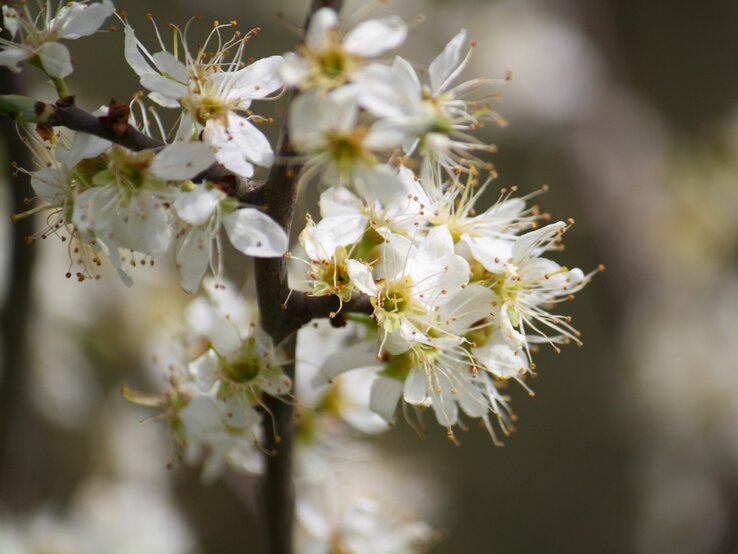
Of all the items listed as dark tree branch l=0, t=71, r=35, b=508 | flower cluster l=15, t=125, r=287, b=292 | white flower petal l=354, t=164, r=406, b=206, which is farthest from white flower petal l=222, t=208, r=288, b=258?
dark tree branch l=0, t=71, r=35, b=508

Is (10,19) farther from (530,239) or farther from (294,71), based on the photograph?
(530,239)

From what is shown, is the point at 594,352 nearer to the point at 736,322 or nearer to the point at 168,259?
the point at 736,322

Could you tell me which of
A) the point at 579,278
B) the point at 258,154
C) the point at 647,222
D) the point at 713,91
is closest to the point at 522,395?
the point at 647,222

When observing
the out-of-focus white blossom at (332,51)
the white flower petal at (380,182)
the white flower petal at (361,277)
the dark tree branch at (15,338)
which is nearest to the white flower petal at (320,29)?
the out-of-focus white blossom at (332,51)

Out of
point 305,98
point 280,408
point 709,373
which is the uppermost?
point 305,98

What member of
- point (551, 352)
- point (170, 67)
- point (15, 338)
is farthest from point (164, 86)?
point (551, 352)

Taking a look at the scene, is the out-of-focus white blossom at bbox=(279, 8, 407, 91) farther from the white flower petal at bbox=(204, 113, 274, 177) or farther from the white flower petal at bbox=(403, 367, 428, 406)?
the white flower petal at bbox=(403, 367, 428, 406)

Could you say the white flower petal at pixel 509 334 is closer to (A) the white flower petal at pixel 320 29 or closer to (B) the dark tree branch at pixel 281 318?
(B) the dark tree branch at pixel 281 318
